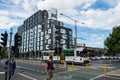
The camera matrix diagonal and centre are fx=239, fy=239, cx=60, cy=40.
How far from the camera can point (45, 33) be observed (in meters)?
137

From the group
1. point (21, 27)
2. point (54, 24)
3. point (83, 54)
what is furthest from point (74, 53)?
point (21, 27)

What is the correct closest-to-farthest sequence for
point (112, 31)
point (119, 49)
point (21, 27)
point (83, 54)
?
point (83, 54) < point (119, 49) < point (112, 31) < point (21, 27)

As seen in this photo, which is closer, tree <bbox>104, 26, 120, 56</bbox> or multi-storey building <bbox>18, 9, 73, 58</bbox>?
tree <bbox>104, 26, 120, 56</bbox>

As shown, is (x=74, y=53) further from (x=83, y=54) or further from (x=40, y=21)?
(x=40, y=21)

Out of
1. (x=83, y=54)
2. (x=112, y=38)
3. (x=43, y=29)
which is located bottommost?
(x=83, y=54)

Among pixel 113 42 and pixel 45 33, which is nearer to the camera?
pixel 113 42

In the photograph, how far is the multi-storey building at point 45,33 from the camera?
132750mm

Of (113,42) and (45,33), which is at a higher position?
(45,33)

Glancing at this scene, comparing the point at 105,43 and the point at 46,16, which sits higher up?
the point at 46,16

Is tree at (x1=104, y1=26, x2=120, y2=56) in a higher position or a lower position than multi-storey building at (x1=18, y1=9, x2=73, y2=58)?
lower

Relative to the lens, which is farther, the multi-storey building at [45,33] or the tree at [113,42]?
the multi-storey building at [45,33]

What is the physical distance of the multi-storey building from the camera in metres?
133

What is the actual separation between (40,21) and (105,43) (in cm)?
8054

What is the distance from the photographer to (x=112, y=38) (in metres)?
65.2
